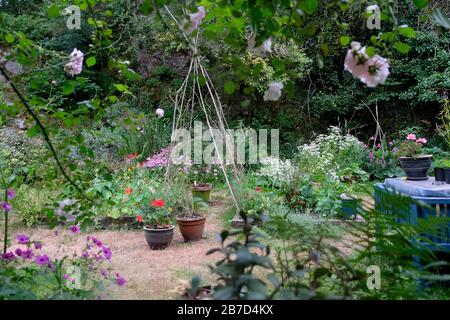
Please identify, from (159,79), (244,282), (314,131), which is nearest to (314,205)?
(244,282)

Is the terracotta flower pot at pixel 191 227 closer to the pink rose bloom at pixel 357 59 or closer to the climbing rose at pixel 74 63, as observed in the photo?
the climbing rose at pixel 74 63

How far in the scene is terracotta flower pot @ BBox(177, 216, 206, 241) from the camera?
12.4 ft

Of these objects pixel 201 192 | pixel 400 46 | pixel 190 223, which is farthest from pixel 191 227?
pixel 400 46

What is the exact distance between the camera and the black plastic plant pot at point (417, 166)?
120 inches

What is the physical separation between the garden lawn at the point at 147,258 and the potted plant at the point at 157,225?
81 mm

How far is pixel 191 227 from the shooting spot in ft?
12.5

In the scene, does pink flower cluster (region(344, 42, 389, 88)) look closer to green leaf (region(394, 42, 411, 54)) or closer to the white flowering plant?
green leaf (region(394, 42, 411, 54))

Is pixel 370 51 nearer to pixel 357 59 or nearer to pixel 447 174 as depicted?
pixel 357 59

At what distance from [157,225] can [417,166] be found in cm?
231

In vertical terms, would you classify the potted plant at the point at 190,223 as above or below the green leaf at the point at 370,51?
below

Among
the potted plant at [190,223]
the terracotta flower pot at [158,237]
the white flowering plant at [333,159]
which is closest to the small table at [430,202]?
the potted plant at [190,223]

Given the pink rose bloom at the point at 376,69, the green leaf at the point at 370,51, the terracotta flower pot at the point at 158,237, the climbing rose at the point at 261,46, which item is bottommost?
the terracotta flower pot at the point at 158,237

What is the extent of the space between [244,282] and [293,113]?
7602 millimetres

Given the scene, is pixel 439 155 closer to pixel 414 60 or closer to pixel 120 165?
pixel 414 60
